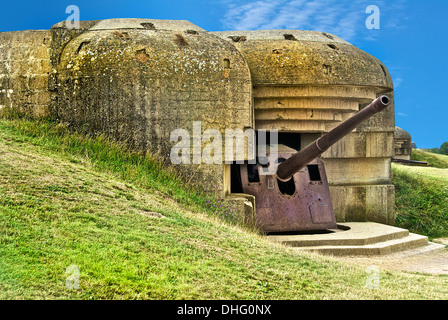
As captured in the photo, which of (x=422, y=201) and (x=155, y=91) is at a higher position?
(x=155, y=91)

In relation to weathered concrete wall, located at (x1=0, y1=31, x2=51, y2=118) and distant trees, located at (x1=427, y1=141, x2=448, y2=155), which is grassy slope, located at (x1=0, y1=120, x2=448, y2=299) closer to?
weathered concrete wall, located at (x1=0, y1=31, x2=51, y2=118)

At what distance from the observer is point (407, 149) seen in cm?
2138

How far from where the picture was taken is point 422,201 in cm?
1219

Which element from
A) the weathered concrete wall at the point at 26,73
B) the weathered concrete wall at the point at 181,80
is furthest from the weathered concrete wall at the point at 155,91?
the weathered concrete wall at the point at 26,73

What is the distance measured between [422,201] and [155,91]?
7149 mm

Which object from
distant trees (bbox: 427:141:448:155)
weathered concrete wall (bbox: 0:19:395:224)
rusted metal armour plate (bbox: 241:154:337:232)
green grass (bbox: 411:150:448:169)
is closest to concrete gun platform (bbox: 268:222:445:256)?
rusted metal armour plate (bbox: 241:154:337:232)

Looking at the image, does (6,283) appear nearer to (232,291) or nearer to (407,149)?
(232,291)

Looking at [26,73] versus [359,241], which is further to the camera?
[26,73]

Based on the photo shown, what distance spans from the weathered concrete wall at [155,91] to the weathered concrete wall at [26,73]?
0.41m

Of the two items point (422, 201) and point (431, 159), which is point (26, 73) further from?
point (431, 159)

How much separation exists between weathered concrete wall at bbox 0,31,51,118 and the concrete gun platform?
423cm

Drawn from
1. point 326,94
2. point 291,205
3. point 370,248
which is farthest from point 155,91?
point 370,248

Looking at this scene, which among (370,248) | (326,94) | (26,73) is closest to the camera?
(370,248)

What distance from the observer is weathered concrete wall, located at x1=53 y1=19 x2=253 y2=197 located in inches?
317
